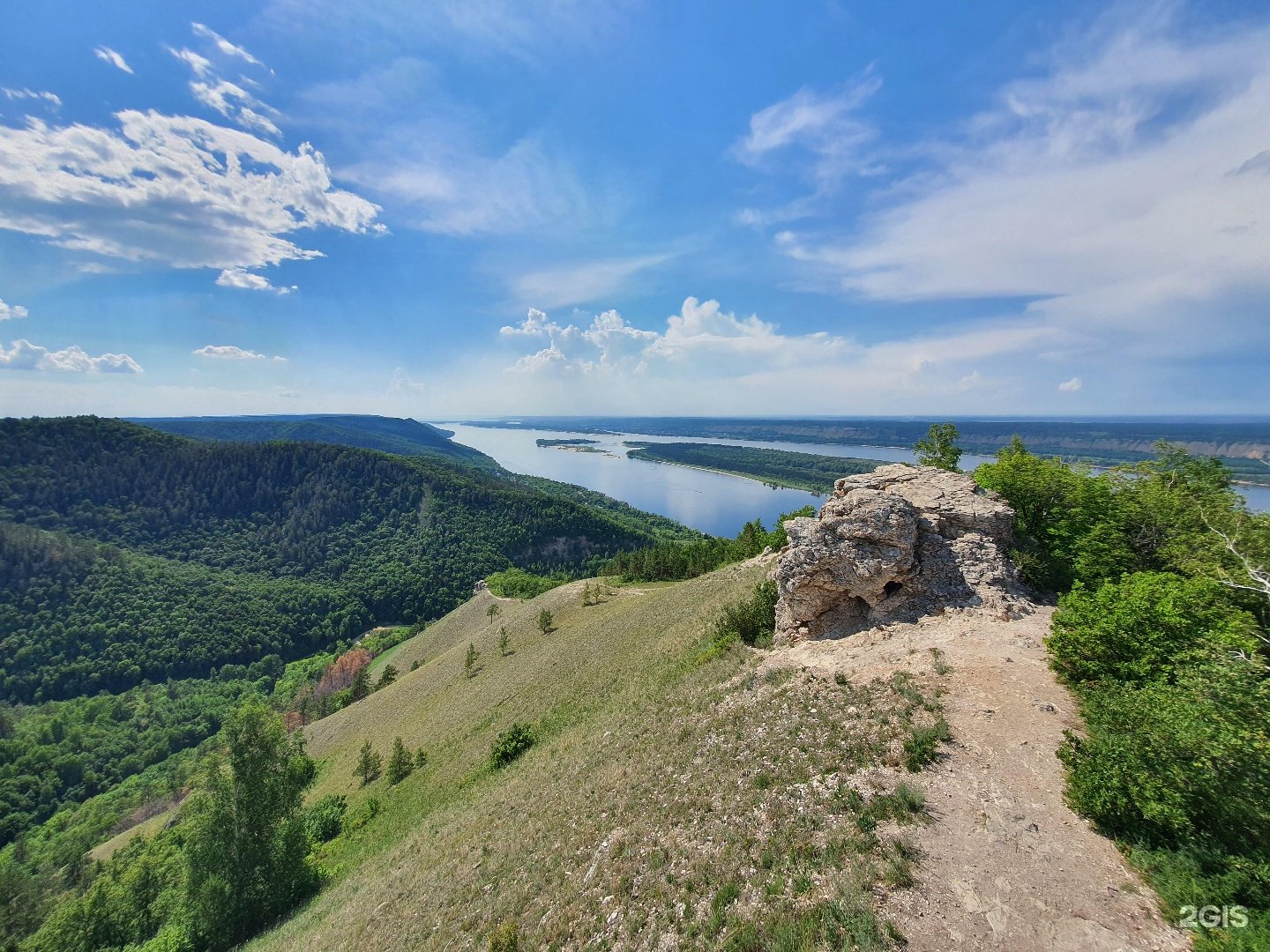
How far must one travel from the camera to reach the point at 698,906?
9609 millimetres

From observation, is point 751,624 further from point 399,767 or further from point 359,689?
point 359,689

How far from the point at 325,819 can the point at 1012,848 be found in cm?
3788

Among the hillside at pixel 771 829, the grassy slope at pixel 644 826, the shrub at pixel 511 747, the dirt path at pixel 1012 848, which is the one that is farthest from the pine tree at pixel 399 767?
the dirt path at pixel 1012 848

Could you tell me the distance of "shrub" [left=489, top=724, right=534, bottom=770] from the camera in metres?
23.8

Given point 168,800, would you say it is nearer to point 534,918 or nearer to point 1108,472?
point 534,918

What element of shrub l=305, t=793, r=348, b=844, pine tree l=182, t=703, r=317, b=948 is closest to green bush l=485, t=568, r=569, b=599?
shrub l=305, t=793, r=348, b=844

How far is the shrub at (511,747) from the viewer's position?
23.8 meters

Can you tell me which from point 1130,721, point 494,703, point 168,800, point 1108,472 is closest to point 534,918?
point 1130,721

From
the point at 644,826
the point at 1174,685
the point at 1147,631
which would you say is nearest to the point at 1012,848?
the point at 1174,685

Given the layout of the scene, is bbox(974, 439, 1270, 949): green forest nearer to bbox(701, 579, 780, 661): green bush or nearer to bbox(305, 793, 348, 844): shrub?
bbox(701, 579, 780, 661): green bush

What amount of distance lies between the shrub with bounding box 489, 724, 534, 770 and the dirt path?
1907cm

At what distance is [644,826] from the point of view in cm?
1251

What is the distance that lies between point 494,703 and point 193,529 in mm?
171484

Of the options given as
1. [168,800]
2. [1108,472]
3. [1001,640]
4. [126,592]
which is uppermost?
[1108,472]
